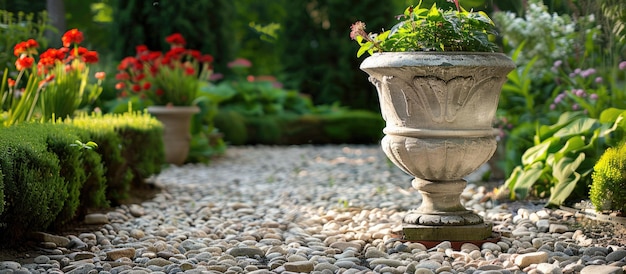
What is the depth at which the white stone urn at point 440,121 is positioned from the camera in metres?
3.55

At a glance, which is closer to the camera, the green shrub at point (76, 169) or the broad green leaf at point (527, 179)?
the green shrub at point (76, 169)

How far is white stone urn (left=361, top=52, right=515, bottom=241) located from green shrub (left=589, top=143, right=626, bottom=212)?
1.85 ft

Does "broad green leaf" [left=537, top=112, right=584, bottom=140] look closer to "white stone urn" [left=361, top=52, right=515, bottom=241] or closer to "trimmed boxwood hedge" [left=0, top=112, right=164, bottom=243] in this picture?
"white stone urn" [left=361, top=52, right=515, bottom=241]

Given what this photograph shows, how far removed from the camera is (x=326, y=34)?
1277 cm

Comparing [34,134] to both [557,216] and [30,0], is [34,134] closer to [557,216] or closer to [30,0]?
[557,216]

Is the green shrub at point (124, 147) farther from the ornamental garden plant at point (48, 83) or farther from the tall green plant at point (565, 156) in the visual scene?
the tall green plant at point (565, 156)

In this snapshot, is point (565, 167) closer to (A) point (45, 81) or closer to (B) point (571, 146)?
(B) point (571, 146)

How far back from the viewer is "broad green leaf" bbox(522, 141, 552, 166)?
15.7ft

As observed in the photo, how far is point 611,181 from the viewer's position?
12.4ft

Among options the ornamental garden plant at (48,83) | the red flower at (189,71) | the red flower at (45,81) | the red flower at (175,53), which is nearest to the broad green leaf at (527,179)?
the ornamental garden plant at (48,83)

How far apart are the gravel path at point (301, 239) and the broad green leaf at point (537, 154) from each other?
0.30 metres

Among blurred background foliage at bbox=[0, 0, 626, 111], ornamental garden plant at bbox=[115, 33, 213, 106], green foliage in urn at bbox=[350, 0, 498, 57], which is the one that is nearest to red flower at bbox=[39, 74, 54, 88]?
green foliage in urn at bbox=[350, 0, 498, 57]

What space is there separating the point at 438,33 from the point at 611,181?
1093 millimetres

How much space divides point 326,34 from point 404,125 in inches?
363
